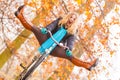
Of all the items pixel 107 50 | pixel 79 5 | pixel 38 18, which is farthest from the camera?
pixel 107 50

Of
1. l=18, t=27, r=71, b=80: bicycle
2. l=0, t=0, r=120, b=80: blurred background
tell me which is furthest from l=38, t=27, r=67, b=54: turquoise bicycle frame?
l=0, t=0, r=120, b=80: blurred background

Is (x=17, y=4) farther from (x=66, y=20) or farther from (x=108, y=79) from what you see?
(x=108, y=79)

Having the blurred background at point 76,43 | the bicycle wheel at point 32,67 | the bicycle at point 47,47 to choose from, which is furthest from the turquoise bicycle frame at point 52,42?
the blurred background at point 76,43

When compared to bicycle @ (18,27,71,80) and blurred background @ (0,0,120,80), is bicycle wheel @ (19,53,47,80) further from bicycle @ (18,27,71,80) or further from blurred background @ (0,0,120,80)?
blurred background @ (0,0,120,80)

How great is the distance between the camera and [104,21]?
43.2ft

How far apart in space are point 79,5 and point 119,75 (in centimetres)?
504

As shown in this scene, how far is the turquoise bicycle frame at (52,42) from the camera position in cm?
671

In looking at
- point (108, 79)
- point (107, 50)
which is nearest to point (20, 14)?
point (107, 50)

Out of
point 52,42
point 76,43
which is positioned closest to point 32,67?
point 52,42

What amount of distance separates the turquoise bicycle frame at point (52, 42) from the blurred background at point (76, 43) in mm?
2709

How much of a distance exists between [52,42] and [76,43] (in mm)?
5464

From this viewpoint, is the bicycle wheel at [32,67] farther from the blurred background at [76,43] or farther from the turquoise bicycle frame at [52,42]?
the blurred background at [76,43]

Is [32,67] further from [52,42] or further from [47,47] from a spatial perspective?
[52,42]

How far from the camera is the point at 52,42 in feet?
22.1
